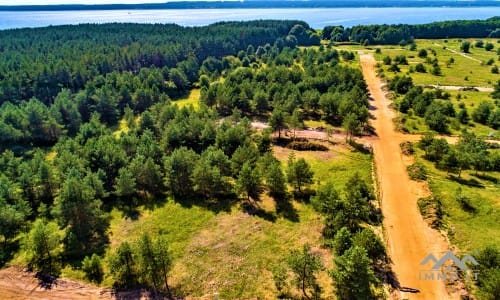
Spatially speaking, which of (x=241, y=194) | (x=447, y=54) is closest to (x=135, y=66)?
(x=241, y=194)

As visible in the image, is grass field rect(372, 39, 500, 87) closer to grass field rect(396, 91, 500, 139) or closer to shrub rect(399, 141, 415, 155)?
grass field rect(396, 91, 500, 139)

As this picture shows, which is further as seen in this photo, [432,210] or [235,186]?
[235,186]

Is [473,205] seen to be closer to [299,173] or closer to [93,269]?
Result: [299,173]

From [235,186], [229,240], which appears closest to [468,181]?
[235,186]

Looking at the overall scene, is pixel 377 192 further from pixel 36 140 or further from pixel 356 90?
pixel 36 140

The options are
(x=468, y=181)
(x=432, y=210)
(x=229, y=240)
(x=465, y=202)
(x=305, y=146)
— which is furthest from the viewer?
(x=305, y=146)
